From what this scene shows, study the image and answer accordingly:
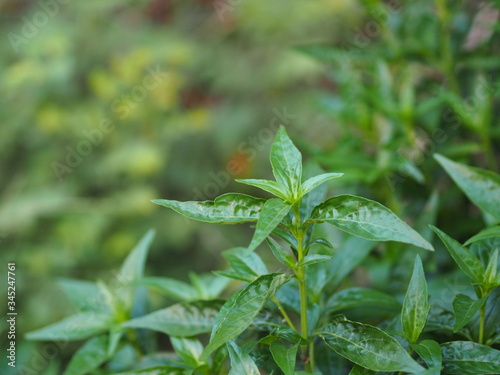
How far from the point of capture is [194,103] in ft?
11.3

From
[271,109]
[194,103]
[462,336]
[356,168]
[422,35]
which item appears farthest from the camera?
[194,103]

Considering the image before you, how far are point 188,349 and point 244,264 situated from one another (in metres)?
0.14

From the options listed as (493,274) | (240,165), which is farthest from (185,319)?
(240,165)

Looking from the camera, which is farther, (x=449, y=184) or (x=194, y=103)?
(x=194, y=103)

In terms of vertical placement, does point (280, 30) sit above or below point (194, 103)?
above

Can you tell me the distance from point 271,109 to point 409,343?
8.64 ft

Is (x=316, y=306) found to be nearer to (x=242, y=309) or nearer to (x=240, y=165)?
(x=242, y=309)

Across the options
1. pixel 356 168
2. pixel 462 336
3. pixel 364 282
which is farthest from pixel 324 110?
pixel 462 336

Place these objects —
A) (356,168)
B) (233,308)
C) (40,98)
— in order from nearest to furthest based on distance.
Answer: (233,308) < (356,168) < (40,98)

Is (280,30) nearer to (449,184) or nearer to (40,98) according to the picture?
(40,98)

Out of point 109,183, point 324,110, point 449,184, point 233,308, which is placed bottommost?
point 109,183

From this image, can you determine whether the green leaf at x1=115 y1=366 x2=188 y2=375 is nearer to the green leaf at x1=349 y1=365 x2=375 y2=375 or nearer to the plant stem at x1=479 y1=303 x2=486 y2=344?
the green leaf at x1=349 y1=365 x2=375 y2=375

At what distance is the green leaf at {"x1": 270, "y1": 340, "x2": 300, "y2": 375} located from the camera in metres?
0.50

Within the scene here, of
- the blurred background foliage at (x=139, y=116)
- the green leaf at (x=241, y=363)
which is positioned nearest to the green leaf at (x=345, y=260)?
the green leaf at (x=241, y=363)
